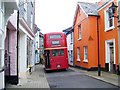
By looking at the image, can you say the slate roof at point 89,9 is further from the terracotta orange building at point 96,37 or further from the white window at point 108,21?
the white window at point 108,21

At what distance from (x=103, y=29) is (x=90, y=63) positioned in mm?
3658

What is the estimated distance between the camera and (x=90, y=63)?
23.3m

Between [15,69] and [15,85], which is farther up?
[15,69]

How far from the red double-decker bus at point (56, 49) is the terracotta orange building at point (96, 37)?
→ 2294mm

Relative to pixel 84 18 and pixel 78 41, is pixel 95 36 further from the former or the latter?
pixel 78 41

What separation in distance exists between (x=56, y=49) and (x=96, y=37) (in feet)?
13.7

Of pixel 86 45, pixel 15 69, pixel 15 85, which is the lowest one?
pixel 15 85

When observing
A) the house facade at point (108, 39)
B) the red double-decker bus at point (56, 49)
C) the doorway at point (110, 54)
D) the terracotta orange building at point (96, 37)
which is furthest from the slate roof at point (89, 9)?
the doorway at point (110, 54)

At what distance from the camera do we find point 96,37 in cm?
2355

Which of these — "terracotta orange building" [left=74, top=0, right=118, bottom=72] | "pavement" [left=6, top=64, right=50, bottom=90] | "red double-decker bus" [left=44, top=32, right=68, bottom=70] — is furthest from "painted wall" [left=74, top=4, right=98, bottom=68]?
"pavement" [left=6, top=64, right=50, bottom=90]

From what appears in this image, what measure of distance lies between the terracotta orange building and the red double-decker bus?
229 cm

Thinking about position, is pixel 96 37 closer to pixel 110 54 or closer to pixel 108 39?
pixel 108 39

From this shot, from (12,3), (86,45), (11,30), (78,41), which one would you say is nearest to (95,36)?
(86,45)

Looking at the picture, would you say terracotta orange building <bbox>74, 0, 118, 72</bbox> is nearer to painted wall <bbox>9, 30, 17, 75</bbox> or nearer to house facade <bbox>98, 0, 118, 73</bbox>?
house facade <bbox>98, 0, 118, 73</bbox>
